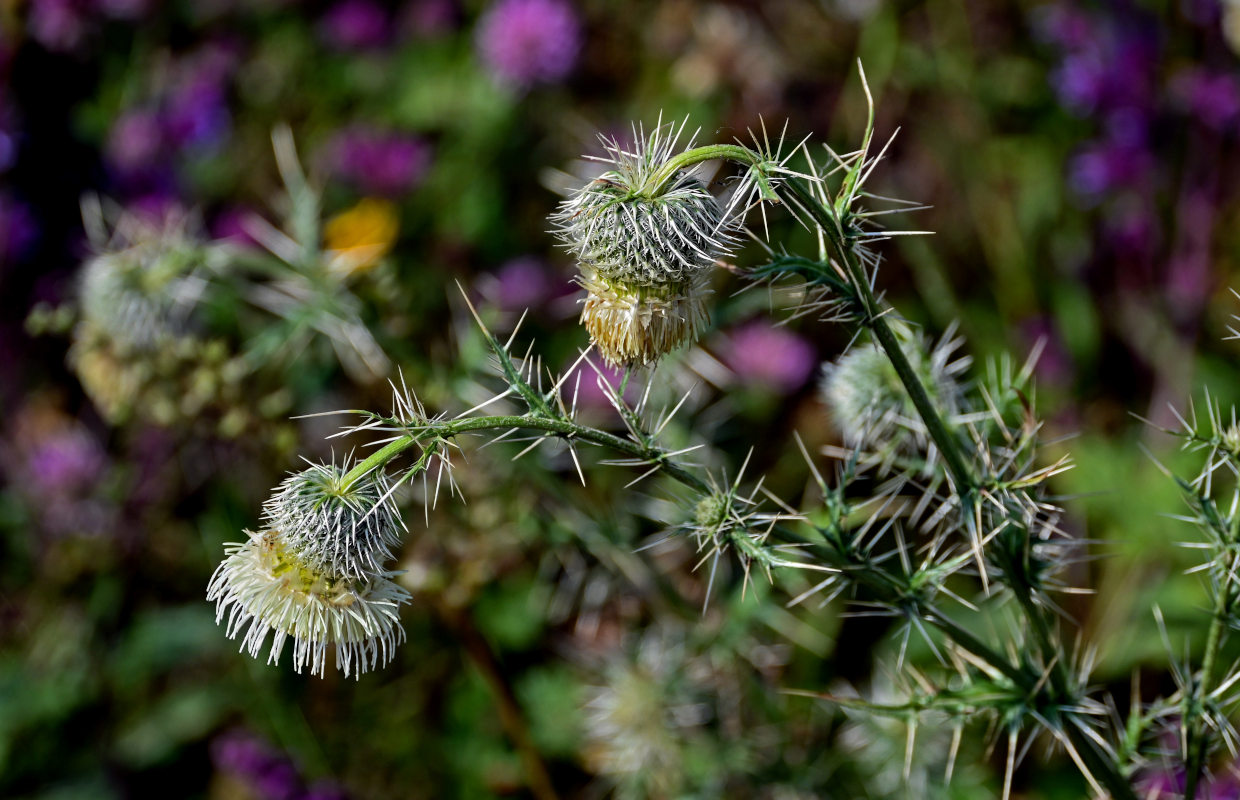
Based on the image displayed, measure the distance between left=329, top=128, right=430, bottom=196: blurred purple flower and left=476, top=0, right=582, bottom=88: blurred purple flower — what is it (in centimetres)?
48

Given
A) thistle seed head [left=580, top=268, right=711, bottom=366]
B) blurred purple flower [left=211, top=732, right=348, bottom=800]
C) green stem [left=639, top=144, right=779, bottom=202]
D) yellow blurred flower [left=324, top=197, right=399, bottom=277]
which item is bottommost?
blurred purple flower [left=211, top=732, right=348, bottom=800]

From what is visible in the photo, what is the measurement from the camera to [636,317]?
1440mm

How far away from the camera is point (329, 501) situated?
1.40m

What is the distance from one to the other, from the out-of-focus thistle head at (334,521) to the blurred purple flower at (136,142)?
3.23 m

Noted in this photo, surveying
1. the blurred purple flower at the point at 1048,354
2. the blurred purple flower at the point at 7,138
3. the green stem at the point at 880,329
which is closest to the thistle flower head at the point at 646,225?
the green stem at the point at 880,329


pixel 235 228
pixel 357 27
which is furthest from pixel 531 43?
pixel 235 228

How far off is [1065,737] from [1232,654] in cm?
162

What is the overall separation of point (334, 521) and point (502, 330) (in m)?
2.05

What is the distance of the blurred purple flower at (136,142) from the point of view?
421 cm

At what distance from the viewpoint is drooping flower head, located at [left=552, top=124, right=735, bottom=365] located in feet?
4.61

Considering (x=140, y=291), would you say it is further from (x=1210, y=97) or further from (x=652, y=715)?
(x=1210, y=97)

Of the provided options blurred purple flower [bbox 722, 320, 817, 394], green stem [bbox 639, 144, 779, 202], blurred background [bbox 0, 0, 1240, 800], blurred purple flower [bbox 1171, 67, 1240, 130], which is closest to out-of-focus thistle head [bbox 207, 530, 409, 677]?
green stem [bbox 639, 144, 779, 202]

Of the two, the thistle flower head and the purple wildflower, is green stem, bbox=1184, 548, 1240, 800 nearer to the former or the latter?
the thistle flower head

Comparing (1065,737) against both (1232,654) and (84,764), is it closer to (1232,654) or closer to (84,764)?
(1232,654)
